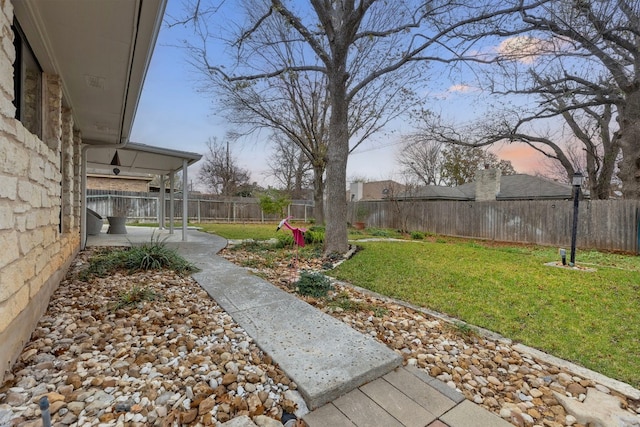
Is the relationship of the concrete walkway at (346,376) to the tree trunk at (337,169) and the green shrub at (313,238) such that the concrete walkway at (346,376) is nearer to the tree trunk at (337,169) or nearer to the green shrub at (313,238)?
the tree trunk at (337,169)

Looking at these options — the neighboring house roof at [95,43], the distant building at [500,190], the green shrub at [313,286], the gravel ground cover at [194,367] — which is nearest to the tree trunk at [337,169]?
the green shrub at [313,286]

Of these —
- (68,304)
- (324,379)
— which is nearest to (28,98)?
(68,304)

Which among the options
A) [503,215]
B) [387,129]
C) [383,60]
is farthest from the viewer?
[387,129]

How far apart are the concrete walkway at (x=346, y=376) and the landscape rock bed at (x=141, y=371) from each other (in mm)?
124

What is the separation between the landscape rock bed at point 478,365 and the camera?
178cm

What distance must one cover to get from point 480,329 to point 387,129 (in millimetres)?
11865

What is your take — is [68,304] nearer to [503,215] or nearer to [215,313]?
[215,313]

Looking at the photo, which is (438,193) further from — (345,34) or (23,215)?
(23,215)

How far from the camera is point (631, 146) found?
9641 millimetres

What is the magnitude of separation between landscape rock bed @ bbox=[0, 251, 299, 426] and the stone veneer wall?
0.66ft

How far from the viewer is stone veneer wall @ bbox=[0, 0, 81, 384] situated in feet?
5.85

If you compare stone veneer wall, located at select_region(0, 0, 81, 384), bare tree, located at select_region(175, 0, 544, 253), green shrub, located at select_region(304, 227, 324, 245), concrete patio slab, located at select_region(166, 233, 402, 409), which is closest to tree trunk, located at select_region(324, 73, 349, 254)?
bare tree, located at select_region(175, 0, 544, 253)

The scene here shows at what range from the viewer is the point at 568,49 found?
632 centimetres

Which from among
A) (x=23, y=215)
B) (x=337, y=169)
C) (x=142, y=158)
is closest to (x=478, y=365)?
(x=23, y=215)
